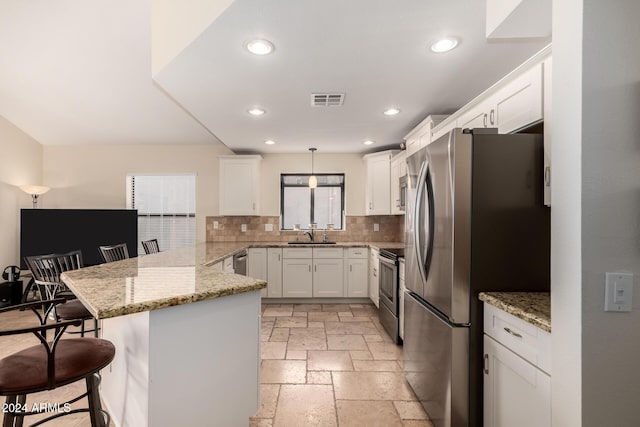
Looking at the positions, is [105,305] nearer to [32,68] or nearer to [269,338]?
[269,338]

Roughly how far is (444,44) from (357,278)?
131 inches

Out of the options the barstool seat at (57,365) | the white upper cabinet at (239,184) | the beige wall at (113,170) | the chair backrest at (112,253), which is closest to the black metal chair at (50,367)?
the barstool seat at (57,365)

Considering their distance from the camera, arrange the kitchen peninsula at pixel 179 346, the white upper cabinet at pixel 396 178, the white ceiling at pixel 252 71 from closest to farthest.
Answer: the kitchen peninsula at pixel 179 346
the white ceiling at pixel 252 71
the white upper cabinet at pixel 396 178

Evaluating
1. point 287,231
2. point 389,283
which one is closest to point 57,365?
point 389,283

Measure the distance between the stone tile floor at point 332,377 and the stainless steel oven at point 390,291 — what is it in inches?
5.2

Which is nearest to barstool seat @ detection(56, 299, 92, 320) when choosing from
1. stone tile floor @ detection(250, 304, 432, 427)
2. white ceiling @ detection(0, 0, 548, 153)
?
stone tile floor @ detection(250, 304, 432, 427)

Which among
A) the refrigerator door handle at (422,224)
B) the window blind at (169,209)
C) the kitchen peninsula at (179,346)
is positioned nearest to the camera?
the kitchen peninsula at (179,346)

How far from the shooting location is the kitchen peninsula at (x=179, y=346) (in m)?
1.26

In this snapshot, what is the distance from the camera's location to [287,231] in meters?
5.11

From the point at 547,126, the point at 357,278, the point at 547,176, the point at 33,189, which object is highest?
the point at 547,126

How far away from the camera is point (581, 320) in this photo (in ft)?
3.22

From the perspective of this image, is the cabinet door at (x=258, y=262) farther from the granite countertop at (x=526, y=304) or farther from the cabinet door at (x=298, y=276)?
the granite countertop at (x=526, y=304)

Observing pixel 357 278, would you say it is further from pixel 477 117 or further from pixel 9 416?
pixel 9 416

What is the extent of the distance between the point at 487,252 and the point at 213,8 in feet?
6.33
